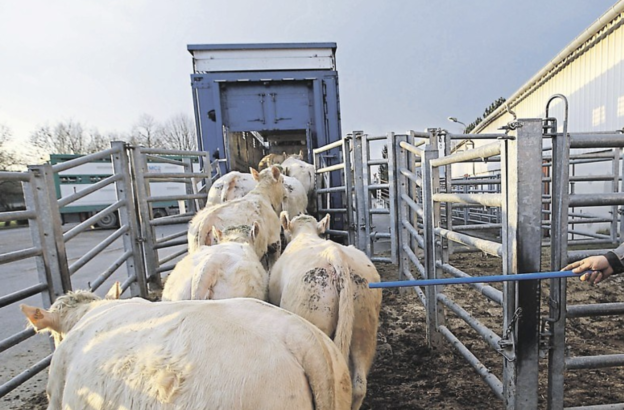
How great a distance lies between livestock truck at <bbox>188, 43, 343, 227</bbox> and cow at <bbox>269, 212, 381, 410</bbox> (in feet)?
17.2

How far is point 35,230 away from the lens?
305 centimetres

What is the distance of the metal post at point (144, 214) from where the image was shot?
5289 mm

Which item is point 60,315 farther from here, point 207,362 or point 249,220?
point 249,220

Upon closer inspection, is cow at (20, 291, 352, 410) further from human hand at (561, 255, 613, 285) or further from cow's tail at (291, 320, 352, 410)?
human hand at (561, 255, 613, 285)

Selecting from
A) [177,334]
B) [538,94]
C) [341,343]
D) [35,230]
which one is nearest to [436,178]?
[341,343]

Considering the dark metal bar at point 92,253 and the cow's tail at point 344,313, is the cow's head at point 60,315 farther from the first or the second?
the cow's tail at point 344,313

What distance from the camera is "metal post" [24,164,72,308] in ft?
9.85

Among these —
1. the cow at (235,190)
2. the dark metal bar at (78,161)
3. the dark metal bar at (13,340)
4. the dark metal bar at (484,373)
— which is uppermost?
the dark metal bar at (78,161)

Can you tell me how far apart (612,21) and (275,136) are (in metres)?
8.93

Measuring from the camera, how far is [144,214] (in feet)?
17.5

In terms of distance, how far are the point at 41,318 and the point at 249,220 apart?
245 centimetres

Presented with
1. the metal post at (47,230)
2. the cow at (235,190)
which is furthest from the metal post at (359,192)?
the metal post at (47,230)

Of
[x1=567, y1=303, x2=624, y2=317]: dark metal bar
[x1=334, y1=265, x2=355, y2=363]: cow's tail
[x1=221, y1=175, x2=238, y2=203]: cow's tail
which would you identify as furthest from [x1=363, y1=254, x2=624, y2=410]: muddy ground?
[x1=221, y1=175, x2=238, y2=203]: cow's tail

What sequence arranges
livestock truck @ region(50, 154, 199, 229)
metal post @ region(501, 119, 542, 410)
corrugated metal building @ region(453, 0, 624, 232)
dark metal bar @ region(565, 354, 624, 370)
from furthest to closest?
livestock truck @ region(50, 154, 199, 229) → corrugated metal building @ region(453, 0, 624, 232) → dark metal bar @ region(565, 354, 624, 370) → metal post @ region(501, 119, 542, 410)
